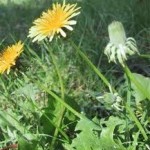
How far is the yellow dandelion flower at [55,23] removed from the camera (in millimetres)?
1696

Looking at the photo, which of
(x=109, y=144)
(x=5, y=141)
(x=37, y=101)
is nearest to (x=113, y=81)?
(x=37, y=101)

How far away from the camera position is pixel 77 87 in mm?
2803

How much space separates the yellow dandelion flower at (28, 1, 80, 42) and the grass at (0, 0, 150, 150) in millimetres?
41

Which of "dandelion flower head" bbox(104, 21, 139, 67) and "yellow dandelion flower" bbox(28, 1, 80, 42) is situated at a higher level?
"yellow dandelion flower" bbox(28, 1, 80, 42)

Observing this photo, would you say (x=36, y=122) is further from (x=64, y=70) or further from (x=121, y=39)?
(x=121, y=39)

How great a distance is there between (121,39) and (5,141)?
87 centimetres

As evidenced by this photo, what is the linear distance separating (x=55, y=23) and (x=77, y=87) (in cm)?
109

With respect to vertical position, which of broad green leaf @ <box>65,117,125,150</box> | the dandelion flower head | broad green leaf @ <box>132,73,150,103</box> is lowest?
broad green leaf @ <box>65,117,125,150</box>

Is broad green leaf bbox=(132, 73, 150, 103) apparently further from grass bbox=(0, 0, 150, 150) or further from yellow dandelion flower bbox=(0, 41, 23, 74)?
yellow dandelion flower bbox=(0, 41, 23, 74)

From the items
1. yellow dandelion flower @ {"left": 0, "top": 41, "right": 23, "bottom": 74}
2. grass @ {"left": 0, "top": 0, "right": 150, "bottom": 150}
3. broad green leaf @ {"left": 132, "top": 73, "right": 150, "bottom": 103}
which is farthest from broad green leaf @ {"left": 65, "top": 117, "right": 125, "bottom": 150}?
yellow dandelion flower @ {"left": 0, "top": 41, "right": 23, "bottom": 74}

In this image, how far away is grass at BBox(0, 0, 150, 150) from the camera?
1.93m

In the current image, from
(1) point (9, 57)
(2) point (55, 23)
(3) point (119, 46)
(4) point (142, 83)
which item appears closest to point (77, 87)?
(4) point (142, 83)

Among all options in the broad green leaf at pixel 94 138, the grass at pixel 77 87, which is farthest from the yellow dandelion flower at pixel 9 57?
the broad green leaf at pixel 94 138

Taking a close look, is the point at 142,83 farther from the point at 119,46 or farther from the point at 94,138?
the point at 119,46
